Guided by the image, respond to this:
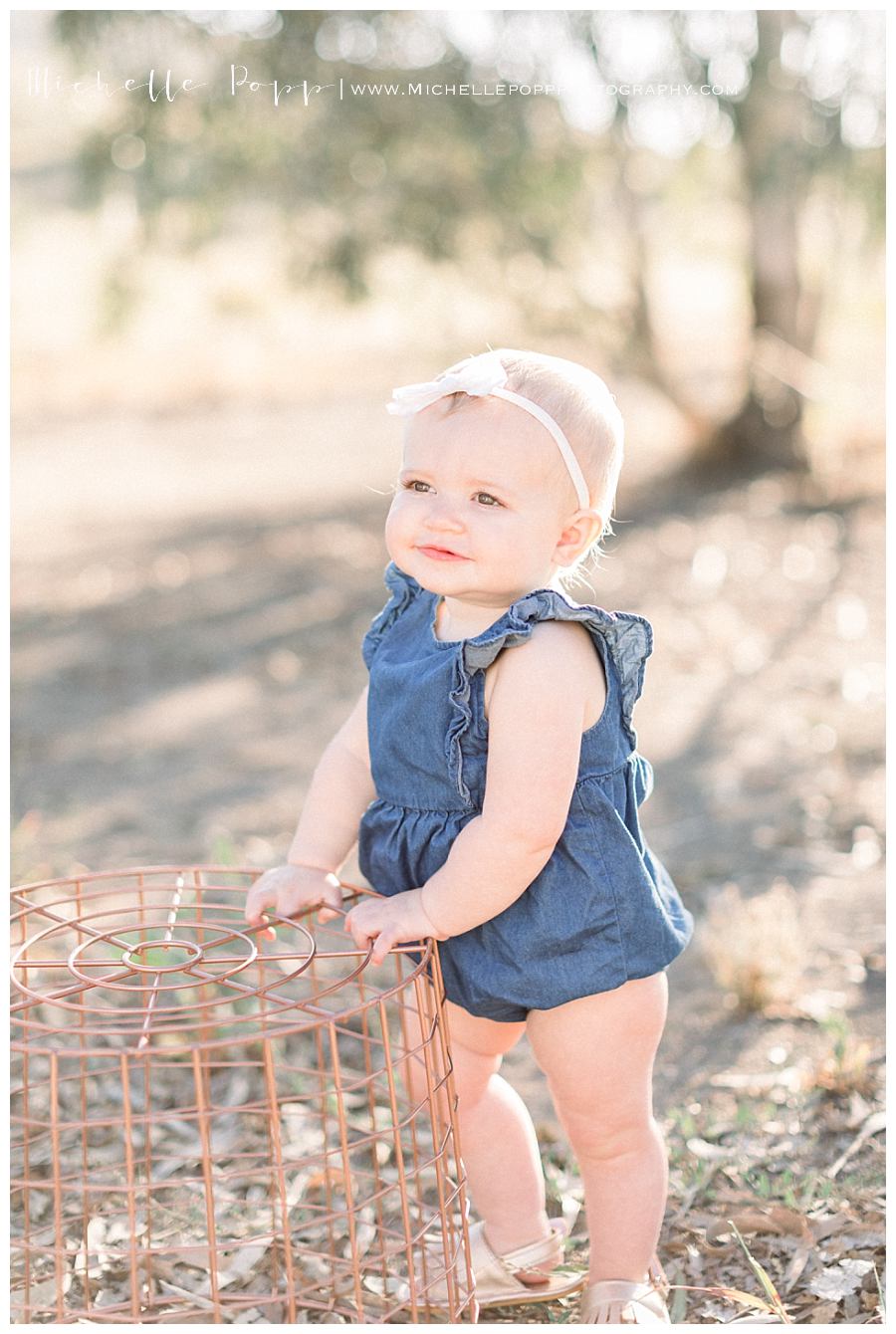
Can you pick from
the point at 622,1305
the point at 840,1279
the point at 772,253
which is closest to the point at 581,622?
the point at 622,1305

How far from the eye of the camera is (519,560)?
5.80 feet

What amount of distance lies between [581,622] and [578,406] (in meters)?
0.27

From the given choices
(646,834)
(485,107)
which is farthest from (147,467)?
(646,834)

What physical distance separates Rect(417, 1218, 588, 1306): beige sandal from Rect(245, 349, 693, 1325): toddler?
136mm

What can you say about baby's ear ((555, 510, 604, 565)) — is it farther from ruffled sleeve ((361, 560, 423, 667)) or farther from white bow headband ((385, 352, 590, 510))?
ruffled sleeve ((361, 560, 423, 667))

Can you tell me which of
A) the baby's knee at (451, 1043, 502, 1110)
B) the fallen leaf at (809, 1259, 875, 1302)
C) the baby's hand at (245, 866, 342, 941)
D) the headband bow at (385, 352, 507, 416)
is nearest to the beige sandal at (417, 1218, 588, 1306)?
the baby's knee at (451, 1043, 502, 1110)

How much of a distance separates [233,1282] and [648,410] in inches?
334

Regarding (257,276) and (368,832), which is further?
(257,276)

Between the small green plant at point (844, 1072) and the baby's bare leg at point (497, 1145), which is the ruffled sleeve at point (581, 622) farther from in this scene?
the small green plant at point (844, 1072)

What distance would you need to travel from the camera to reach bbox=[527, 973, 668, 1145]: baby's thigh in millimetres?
1834

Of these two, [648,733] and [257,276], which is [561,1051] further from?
[257,276]

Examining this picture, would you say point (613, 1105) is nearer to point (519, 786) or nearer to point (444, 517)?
point (519, 786)

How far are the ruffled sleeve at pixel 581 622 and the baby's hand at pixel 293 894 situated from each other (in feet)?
1.28

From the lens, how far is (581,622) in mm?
1763
